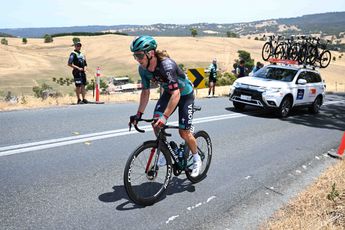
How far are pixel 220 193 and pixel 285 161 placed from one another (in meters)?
2.62

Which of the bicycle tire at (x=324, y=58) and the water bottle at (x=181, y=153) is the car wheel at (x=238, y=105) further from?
the water bottle at (x=181, y=153)

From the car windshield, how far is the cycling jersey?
9.25 meters

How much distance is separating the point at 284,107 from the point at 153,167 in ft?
30.3

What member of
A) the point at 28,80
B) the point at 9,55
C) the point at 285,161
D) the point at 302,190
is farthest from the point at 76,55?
the point at 9,55

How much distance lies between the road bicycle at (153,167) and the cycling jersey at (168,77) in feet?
1.51

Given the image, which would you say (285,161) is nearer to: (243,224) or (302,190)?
(302,190)

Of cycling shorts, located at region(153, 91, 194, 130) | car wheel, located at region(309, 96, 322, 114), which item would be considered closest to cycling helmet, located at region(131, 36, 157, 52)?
cycling shorts, located at region(153, 91, 194, 130)

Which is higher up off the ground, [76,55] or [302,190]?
[76,55]

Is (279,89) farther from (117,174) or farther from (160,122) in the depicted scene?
(160,122)

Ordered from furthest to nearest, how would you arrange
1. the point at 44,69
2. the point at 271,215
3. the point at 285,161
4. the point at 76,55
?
Result: 1. the point at 44,69
2. the point at 76,55
3. the point at 285,161
4. the point at 271,215

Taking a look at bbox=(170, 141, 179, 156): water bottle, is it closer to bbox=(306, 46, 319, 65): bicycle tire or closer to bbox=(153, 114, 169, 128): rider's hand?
bbox=(153, 114, 169, 128): rider's hand

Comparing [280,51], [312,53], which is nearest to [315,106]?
[312,53]

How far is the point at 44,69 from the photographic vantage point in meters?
101

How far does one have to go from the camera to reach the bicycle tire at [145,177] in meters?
4.59
